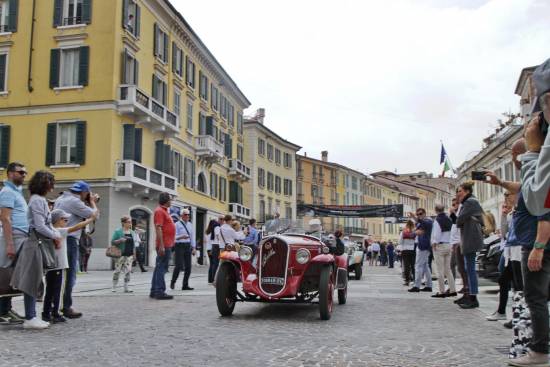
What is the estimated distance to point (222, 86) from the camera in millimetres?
45969

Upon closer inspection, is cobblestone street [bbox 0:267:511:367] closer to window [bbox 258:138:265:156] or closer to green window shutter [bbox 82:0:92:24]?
green window shutter [bbox 82:0:92:24]

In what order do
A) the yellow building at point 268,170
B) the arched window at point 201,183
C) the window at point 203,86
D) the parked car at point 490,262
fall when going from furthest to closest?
the yellow building at point 268,170
the arched window at point 201,183
the window at point 203,86
the parked car at point 490,262

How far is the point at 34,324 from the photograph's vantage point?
22.3ft

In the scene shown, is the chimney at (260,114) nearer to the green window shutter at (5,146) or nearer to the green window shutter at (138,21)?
the green window shutter at (138,21)

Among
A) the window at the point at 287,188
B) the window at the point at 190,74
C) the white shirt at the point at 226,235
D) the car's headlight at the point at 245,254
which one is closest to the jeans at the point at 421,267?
the white shirt at the point at 226,235

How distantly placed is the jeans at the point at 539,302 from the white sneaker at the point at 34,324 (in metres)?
5.30

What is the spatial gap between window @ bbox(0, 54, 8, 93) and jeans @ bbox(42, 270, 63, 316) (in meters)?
25.1

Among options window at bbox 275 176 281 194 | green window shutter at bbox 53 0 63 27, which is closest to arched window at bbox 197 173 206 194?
green window shutter at bbox 53 0 63 27

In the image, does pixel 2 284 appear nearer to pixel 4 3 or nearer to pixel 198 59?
pixel 4 3

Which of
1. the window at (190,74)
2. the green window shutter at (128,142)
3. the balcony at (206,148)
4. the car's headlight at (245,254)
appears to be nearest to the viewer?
the car's headlight at (245,254)

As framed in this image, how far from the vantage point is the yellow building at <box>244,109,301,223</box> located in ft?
190

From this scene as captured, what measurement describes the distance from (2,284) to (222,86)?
3999 cm

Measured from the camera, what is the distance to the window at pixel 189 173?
1464 inches

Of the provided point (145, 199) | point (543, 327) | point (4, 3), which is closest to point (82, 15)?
point (4, 3)
